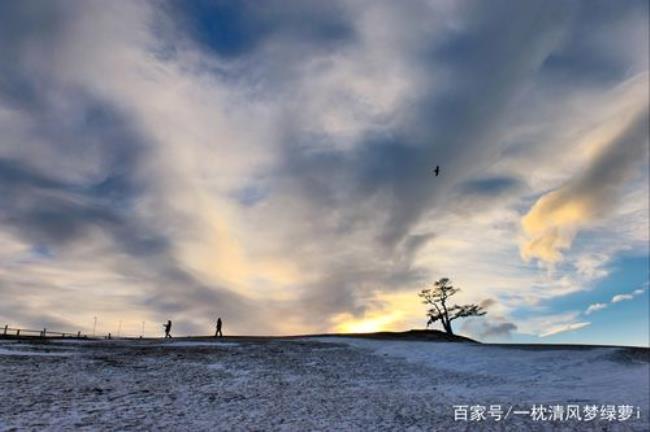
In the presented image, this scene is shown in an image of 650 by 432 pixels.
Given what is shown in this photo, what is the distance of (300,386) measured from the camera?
869 inches

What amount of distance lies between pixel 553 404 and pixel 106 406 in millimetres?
18844

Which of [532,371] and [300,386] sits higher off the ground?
[532,371]

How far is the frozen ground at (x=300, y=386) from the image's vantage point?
15.3m

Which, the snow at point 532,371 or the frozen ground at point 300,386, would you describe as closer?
the frozen ground at point 300,386

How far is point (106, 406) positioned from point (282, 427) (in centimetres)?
589

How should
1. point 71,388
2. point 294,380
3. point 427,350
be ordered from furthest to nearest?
point 427,350, point 294,380, point 71,388

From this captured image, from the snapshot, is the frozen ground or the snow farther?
the snow

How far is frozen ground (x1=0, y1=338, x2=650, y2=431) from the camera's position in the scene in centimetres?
1531

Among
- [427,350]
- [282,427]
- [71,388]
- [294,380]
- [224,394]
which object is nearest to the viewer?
[282,427]

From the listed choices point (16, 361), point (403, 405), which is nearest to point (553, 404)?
point (403, 405)

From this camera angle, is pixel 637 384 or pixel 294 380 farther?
pixel 637 384

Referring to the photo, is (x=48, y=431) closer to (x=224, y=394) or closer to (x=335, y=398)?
(x=224, y=394)

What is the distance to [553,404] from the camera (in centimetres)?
2184

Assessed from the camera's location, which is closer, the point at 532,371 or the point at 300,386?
the point at 300,386
